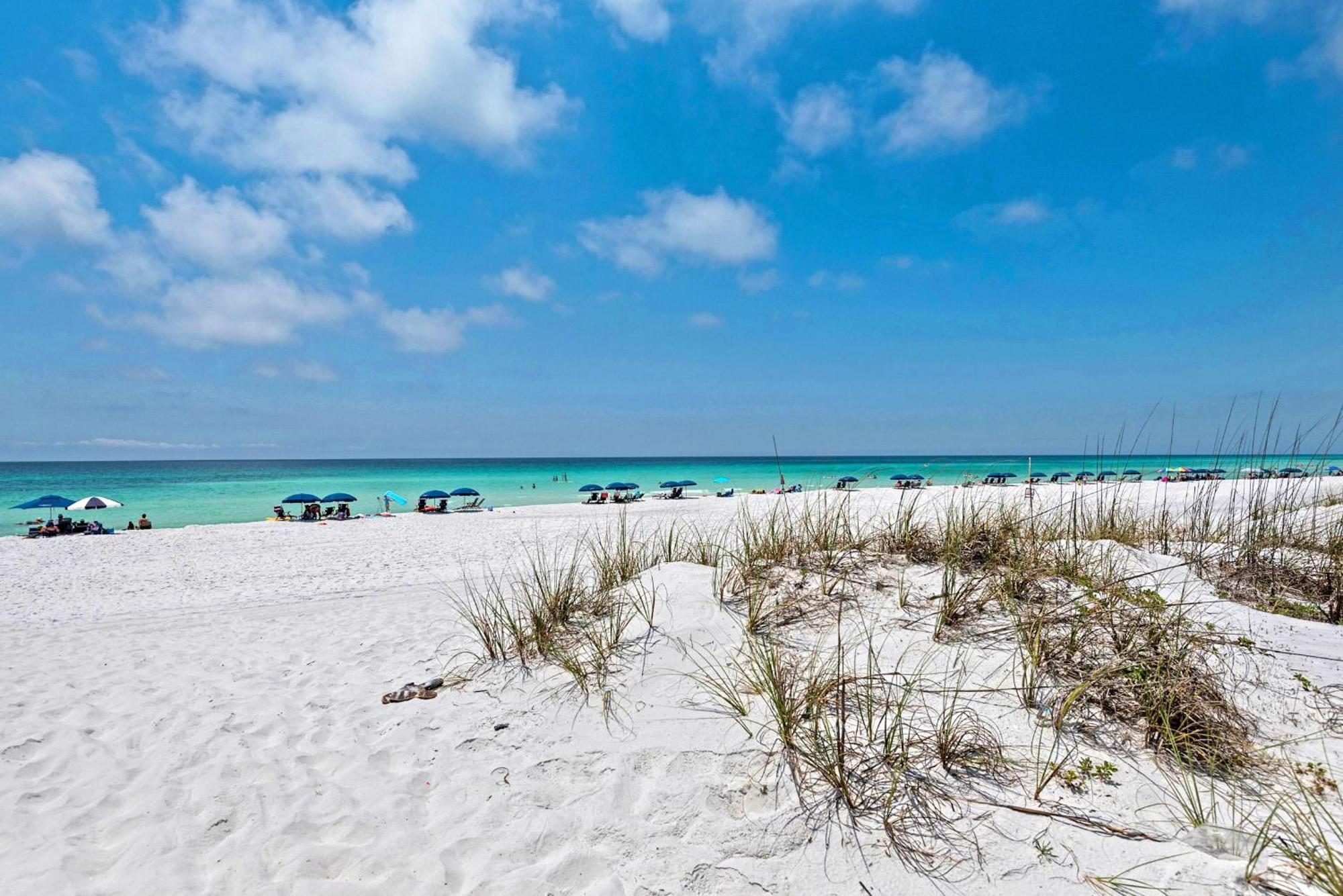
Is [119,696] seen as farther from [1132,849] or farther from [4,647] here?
[1132,849]

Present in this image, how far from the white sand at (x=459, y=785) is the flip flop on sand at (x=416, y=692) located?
0.26 ft

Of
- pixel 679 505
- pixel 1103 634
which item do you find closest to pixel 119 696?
pixel 1103 634

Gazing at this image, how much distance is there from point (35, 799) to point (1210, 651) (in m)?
6.69

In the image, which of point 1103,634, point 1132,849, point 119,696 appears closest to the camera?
point 1132,849

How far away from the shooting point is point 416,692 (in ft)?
13.7

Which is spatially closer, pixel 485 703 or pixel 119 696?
pixel 485 703

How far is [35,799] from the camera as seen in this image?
3.15 meters

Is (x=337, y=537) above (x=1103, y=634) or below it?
below

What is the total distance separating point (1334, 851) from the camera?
204cm

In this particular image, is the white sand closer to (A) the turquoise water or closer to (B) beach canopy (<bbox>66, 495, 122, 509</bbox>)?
(A) the turquoise water

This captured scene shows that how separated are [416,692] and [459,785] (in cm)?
136

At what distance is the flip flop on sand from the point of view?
13.5 ft

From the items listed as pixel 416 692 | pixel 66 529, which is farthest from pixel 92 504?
pixel 416 692

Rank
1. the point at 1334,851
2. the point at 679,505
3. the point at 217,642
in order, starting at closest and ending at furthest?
the point at 1334,851 → the point at 217,642 → the point at 679,505
